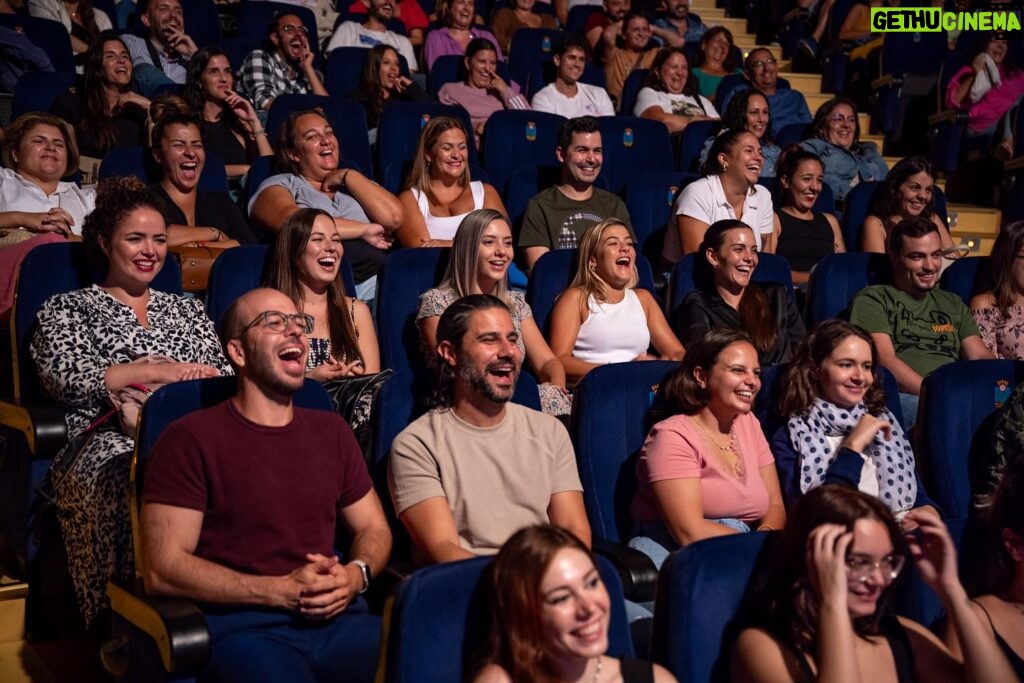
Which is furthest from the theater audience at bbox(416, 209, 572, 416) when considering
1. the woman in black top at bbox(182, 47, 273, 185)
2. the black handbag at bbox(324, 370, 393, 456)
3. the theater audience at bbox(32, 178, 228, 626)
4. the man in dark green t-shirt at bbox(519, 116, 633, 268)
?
the woman in black top at bbox(182, 47, 273, 185)

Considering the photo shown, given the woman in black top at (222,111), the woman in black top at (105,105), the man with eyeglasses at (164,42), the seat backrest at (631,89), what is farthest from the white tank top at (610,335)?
the seat backrest at (631,89)

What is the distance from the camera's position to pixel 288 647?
200 centimetres

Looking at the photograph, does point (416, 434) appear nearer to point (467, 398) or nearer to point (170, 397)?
point (467, 398)

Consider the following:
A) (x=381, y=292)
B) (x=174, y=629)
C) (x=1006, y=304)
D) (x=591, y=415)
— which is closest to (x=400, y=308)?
(x=381, y=292)

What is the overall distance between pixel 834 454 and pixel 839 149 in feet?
8.82

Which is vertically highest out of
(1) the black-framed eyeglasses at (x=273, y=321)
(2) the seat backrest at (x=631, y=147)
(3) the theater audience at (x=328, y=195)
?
(2) the seat backrest at (x=631, y=147)

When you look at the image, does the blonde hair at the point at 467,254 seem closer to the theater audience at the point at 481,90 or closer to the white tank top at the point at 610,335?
the white tank top at the point at 610,335

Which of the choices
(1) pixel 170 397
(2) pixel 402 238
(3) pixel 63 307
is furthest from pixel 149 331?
(2) pixel 402 238

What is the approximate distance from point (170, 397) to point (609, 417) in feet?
2.94

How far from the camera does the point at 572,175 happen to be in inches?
160

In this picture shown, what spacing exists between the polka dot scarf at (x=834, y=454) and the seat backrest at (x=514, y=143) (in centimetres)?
224

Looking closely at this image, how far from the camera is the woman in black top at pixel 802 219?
4398mm

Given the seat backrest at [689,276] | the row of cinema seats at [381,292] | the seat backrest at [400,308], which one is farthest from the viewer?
the seat backrest at [689,276]

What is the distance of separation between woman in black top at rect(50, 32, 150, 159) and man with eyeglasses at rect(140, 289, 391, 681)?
219cm
